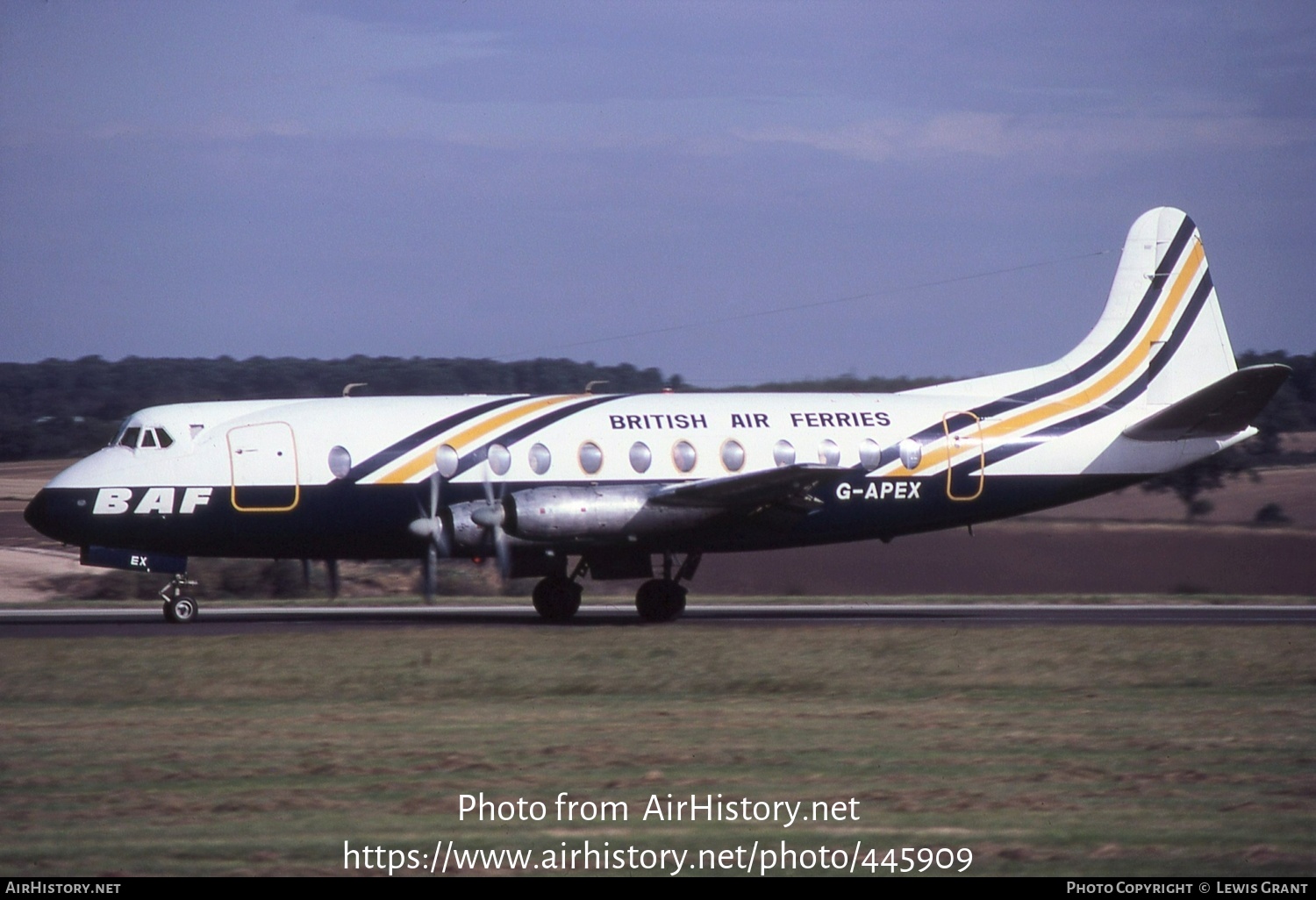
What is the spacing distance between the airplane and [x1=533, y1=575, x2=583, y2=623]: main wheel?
25 mm

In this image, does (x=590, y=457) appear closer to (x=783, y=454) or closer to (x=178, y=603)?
(x=783, y=454)

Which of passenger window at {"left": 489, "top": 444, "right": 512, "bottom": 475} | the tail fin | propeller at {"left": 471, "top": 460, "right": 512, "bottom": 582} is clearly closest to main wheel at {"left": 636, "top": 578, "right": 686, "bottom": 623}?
propeller at {"left": 471, "top": 460, "right": 512, "bottom": 582}

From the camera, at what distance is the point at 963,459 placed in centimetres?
2670

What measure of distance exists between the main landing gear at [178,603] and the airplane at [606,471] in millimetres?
51

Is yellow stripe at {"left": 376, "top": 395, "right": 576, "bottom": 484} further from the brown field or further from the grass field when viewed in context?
the brown field

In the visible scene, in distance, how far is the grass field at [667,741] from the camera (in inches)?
369

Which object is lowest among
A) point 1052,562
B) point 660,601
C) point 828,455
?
point 1052,562

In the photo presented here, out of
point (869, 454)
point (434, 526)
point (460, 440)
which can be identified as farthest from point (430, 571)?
point (869, 454)

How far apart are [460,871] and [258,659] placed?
35.0ft

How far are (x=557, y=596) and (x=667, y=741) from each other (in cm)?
1212

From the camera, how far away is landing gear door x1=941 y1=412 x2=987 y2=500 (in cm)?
2661

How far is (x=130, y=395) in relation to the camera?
67875mm

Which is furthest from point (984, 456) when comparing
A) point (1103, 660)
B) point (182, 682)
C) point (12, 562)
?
point (12, 562)

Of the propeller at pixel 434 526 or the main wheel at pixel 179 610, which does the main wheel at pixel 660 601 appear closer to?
the propeller at pixel 434 526
